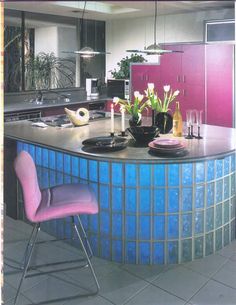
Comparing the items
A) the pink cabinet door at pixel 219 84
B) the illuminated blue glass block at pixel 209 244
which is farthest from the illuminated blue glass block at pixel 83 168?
the pink cabinet door at pixel 219 84

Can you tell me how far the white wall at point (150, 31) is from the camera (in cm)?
610

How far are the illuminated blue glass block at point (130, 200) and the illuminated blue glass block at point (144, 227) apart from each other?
0.09 meters

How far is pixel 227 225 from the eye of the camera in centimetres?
313

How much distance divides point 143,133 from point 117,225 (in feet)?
2.41

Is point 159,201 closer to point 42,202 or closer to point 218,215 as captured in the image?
point 218,215

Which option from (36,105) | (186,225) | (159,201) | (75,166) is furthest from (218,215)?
(36,105)

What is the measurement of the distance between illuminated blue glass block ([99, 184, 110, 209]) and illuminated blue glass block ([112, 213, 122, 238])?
10cm

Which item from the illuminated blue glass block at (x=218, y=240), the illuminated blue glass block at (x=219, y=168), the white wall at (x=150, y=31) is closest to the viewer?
the illuminated blue glass block at (x=219, y=168)

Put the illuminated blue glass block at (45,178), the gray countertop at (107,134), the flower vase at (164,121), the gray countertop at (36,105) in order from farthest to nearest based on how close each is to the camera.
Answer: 1. the gray countertop at (36,105)
2. the flower vase at (164,121)
3. the illuminated blue glass block at (45,178)
4. the gray countertop at (107,134)

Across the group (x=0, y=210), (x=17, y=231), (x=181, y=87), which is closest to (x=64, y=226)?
(x=17, y=231)

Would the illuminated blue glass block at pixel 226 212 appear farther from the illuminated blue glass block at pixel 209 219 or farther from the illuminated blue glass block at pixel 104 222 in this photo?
the illuminated blue glass block at pixel 104 222

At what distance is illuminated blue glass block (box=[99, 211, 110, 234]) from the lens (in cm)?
288

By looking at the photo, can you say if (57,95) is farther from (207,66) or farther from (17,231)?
(17,231)

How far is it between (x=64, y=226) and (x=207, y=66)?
11.7ft
